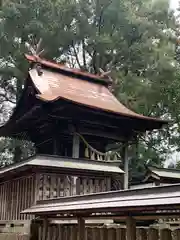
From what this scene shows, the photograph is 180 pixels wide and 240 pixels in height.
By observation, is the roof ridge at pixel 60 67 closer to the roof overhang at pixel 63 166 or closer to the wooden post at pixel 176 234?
the roof overhang at pixel 63 166

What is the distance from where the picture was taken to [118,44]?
80.5ft

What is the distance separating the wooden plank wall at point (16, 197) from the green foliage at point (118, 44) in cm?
1202

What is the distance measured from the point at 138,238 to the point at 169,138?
2028 centimetres

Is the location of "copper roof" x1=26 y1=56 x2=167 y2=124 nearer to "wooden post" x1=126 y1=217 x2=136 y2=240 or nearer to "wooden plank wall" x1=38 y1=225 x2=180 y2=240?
"wooden plank wall" x1=38 y1=225 x2=180 y2=240

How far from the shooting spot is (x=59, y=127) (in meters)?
12.9

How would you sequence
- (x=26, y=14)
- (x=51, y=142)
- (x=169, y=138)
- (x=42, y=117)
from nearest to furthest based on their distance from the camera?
(x=42, y=117), (x=51, y=142), (x=26, y=14), (x=169, y=138)

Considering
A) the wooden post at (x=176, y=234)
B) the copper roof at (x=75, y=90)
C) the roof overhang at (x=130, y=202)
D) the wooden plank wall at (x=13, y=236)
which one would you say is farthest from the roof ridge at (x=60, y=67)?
the wooden post at (x=176, y=234)

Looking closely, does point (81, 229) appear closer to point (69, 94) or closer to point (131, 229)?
point (131, 229)

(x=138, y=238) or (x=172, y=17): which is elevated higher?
(x=172, y=17)

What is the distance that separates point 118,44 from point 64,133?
1239cm

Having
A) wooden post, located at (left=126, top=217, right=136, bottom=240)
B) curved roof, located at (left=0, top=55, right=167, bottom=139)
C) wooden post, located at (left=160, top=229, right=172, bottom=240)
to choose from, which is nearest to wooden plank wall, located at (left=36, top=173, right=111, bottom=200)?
curved roof, located at (left=0, top=55, right=167, bottom=139)

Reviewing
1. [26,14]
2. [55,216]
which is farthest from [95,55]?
[55,216]

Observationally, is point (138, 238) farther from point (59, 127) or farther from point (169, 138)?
point (169, 138)

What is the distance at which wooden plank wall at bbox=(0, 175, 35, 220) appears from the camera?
9.84m
